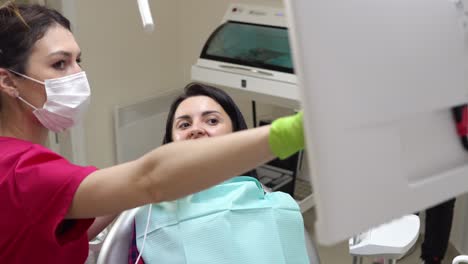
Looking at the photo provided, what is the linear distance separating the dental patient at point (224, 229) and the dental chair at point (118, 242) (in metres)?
0.02


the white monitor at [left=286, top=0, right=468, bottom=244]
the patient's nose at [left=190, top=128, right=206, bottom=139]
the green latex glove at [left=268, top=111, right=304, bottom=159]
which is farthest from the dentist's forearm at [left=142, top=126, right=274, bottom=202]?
the patient's nose at [left=190, top=128, right=206, bottom=139]

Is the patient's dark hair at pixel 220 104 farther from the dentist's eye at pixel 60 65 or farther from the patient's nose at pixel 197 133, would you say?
the dentist's eye at pixel 60 65

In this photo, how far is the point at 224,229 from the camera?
136cm

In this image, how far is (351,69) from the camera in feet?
2.15

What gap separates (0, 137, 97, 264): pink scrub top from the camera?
1021mm

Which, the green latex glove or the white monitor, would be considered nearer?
the white monitor

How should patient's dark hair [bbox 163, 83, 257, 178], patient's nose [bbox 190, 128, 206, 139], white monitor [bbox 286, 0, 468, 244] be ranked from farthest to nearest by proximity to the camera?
patient's dark hair [bbox 163, 83, 257, 178] < patient's nose [bbox 190, 128, 206, 139] < white monitor [bbox 286, 0, 468, 244]

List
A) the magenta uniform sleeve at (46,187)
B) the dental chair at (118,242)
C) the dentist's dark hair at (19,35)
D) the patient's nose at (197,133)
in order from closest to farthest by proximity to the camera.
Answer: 1. the magenta uniform sleeve at (46,187)
2. the dentist's dark hair at (19,35)
3. the dental chair at (118,242)
4. the patient's nose at (197,133)

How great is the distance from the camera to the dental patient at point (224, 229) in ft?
4.41

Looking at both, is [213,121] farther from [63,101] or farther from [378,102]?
[378,102]

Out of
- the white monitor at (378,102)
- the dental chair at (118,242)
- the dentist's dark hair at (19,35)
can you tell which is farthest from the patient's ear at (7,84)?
the white monitor at (378,102)

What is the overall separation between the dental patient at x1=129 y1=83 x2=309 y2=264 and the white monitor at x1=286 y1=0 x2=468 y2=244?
2.29ft

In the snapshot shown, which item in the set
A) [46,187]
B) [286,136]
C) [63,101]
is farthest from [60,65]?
[286,136]

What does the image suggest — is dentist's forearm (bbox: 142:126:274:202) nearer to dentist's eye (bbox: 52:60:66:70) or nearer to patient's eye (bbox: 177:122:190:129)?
dentist's eye (bbox: 52:60:66:70)
